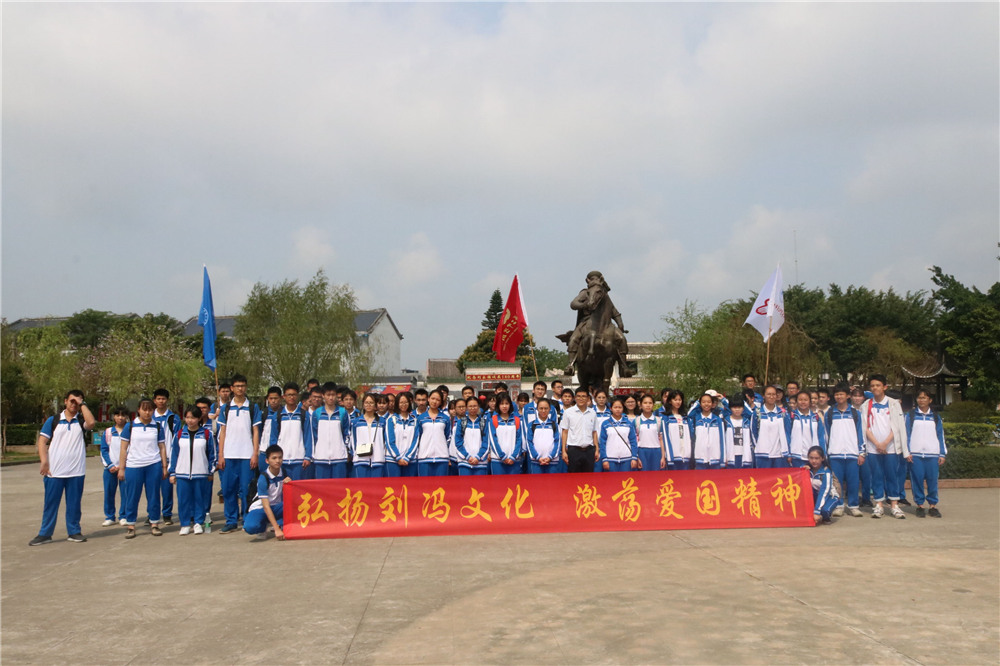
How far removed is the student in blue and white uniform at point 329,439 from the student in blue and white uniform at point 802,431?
18.5 feet

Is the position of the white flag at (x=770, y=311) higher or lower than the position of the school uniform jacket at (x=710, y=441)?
higher

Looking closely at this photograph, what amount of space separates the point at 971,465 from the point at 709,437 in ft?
20.2

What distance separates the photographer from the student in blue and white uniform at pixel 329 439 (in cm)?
890

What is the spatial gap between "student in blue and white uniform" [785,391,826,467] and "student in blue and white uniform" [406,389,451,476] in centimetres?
445

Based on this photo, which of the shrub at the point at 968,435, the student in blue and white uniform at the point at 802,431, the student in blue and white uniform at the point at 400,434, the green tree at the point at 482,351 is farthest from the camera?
the green tree at the point at 482,351

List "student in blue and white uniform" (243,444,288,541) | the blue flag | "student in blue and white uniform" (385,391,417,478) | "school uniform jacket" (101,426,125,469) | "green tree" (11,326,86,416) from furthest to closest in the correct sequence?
"green tree" (11,326,86,416) < the blue flag < "school uniform jacket" (101,426,125,469) < "student in blue and white uniform" (385,391,417,478) < "student in blue and white uniform" (243,444,288,541)

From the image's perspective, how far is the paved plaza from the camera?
4.43 meters

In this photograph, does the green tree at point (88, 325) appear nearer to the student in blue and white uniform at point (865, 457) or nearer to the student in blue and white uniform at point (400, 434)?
the student in blue and white uniform at point (400, 434)

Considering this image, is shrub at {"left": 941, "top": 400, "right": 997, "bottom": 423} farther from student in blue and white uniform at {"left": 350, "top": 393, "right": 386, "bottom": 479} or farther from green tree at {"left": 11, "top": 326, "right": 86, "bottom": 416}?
green tree at {"left": 11, "top": 326, "right": 86, "bottom": 416}

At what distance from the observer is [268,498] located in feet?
27.1

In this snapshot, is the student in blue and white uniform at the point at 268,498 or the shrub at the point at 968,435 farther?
the shrub at the point at 968,435

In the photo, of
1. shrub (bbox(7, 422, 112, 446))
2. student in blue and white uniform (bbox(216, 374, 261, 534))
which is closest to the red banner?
student in blue and white uniform (bbox(216, 374, 261, 534))

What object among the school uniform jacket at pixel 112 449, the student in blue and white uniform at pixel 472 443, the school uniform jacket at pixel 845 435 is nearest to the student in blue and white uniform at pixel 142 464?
the school uniform jacket at pixel 112 449

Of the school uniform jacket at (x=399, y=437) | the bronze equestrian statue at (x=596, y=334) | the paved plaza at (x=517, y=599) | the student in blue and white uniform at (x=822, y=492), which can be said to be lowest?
the paved plaza at (x=517, y=599)
